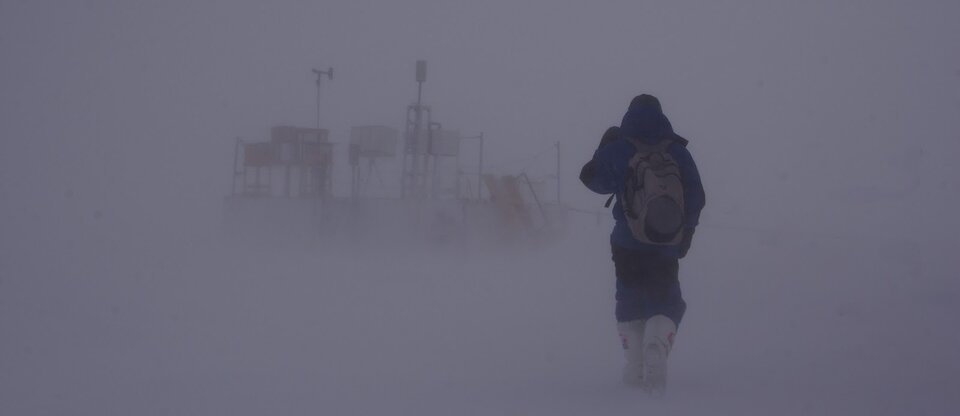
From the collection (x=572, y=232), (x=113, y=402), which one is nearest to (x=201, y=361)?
(x=113, y=402)

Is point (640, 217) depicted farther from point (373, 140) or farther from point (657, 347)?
point (373, 140)

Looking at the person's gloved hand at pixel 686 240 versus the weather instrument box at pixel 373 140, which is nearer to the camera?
the person's gloved hand at pixel 686 240

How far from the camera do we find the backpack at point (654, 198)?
4496 mm

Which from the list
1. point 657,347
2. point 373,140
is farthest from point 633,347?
point 373,140

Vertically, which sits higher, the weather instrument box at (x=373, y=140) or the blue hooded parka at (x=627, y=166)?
the weather instrument box at (x=373, y=140)

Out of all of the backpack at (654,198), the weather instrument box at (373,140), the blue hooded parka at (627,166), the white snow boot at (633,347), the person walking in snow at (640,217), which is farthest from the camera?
the weather instrument box at (373,140)

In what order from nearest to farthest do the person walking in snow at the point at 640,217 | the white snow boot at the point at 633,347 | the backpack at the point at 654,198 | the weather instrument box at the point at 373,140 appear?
the backpack at the point at 654,198, the person walking in snow at the point at 640,217, the white snow boot at the point at 633,347, the weather instrument box at the point at 373,140

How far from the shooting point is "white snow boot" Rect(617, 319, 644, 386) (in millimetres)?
4879

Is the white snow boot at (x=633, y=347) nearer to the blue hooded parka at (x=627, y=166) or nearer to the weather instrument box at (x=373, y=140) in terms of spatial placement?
the blue hooded parka at (x=627, y=166)

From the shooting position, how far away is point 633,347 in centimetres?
490

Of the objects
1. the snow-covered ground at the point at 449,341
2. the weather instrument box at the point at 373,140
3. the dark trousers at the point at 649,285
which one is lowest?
the snow-covered ground at the point at 449,341

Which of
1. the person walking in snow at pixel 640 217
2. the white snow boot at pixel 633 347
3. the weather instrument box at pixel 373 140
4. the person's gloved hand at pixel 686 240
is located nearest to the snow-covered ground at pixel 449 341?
the white snow boot at pixel 633 347

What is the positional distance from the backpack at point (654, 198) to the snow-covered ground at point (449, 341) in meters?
0.85

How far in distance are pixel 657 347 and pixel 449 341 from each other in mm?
2420
